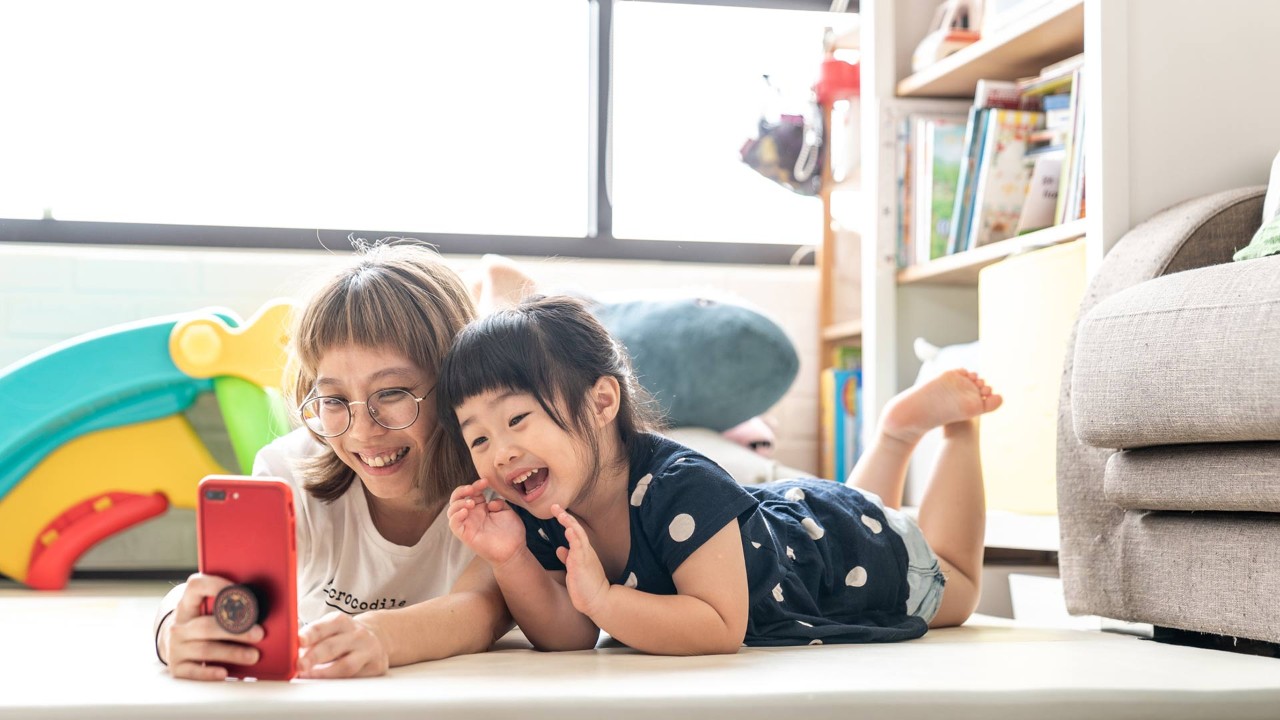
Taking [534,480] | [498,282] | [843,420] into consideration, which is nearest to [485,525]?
[534,480]

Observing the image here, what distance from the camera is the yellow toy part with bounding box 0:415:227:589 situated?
2084 mm

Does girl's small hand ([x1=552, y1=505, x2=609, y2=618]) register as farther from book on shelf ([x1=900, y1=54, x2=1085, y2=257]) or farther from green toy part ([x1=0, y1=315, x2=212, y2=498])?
green toy part ([x1=0, y1=315, x2=212, y2=498])

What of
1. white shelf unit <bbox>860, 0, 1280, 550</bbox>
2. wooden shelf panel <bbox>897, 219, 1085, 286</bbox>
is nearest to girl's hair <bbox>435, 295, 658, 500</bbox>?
white shelf unit <bbox>860, 0, 1280, 550</bbox>

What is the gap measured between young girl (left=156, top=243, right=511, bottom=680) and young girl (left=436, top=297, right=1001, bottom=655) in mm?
63

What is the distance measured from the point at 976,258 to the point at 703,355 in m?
0.53

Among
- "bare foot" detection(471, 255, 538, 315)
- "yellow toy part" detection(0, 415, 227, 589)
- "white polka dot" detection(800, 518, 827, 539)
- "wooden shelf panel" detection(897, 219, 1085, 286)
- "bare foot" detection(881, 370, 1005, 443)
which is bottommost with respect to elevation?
"yellow toy part" detection(0, 415, 227, 589)

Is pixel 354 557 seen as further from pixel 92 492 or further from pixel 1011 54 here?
pixel 1011 54

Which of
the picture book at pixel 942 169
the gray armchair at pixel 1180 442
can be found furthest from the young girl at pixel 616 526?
the picture book at pixel 942 169

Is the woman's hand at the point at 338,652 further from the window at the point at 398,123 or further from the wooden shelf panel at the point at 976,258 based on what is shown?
the window at the point at 398,123

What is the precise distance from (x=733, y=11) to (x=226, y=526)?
7.97ft

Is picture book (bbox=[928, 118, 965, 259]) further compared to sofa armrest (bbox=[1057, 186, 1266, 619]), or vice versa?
picture book (bbox=[928, 118, 965, 259])

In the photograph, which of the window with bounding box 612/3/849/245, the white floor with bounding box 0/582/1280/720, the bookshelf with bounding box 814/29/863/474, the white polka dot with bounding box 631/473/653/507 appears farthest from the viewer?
the window with bounding box 612/3/849/245

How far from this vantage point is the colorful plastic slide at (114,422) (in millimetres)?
2066

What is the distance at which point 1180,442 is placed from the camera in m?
1.18
